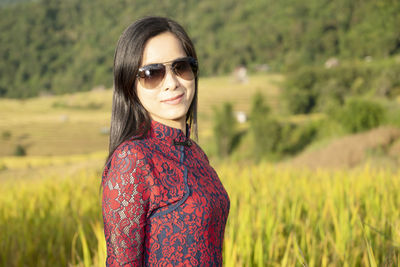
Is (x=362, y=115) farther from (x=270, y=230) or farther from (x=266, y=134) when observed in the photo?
(x=270, y=230)

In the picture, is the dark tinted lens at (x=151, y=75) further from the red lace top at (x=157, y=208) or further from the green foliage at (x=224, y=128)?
the green foliage at (x=224, y=128)

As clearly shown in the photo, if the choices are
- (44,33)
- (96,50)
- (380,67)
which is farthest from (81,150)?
(44,33)

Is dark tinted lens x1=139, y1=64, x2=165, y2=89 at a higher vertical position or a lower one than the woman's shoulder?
higher

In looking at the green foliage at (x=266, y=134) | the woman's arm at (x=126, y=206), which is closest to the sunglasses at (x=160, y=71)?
the woman's arm at (x=126, y=206)

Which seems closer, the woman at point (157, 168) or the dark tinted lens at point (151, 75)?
the woman at point (157, 168)

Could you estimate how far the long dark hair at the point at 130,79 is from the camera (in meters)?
0.97

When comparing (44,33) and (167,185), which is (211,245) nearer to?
(167,185)

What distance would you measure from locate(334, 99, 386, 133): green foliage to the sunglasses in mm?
10940

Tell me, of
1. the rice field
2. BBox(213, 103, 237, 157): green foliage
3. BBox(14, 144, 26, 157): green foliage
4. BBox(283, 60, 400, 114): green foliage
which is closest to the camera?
the rice field

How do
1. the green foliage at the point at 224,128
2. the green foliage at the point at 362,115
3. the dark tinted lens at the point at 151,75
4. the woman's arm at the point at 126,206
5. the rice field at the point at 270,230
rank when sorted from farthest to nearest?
the green foliage at the point at 224,128
the green foliage at the point at 362,115
the rice field at the point at 270,230
the dark tinted lens at the point at 151,75
the woman's arm at the point at 126,206

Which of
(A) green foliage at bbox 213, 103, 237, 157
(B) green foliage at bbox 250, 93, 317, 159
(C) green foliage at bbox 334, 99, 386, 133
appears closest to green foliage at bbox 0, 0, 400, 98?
(A) green foliage at bbox 213, 103, 237, 157

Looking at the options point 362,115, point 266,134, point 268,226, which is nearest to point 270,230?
point 268,226

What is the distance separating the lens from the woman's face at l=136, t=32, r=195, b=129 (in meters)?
0.98

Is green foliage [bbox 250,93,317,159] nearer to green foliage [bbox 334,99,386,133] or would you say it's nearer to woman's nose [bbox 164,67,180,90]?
green foliage [bbox 334,99,386,133]
